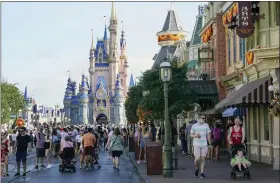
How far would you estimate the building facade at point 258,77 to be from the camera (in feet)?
64.2

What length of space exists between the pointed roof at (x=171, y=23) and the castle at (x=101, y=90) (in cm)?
5973

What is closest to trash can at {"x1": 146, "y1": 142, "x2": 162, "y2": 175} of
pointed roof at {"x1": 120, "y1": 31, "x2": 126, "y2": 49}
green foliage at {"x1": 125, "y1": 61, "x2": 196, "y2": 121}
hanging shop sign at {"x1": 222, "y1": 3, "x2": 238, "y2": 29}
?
hanging shop sign at {"x1": 222, "y1": 3, "x2": 238, "y2": 29}

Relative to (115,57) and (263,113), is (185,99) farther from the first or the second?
(115,57)

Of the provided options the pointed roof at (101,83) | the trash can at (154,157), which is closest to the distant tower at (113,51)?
the pointed roof at (101,83)

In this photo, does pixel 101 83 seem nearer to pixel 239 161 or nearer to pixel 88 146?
pixel 88 146

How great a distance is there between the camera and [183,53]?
63000 millimetres

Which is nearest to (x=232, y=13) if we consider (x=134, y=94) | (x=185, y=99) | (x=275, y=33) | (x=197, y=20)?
(x=185, y=99)

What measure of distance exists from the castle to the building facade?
135m

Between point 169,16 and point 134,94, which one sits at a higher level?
point 169,16

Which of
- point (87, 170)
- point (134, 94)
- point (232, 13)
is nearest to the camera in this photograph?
point (87, 170)

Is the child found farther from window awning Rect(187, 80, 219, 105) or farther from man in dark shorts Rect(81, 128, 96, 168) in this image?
window awning Rect(187, 80, 219, 105)

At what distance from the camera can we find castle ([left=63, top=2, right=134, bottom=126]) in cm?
16638

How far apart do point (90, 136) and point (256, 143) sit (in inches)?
263

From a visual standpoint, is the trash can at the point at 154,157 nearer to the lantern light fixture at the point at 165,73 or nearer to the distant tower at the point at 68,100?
the lantern light fixture at the point at 165,73
